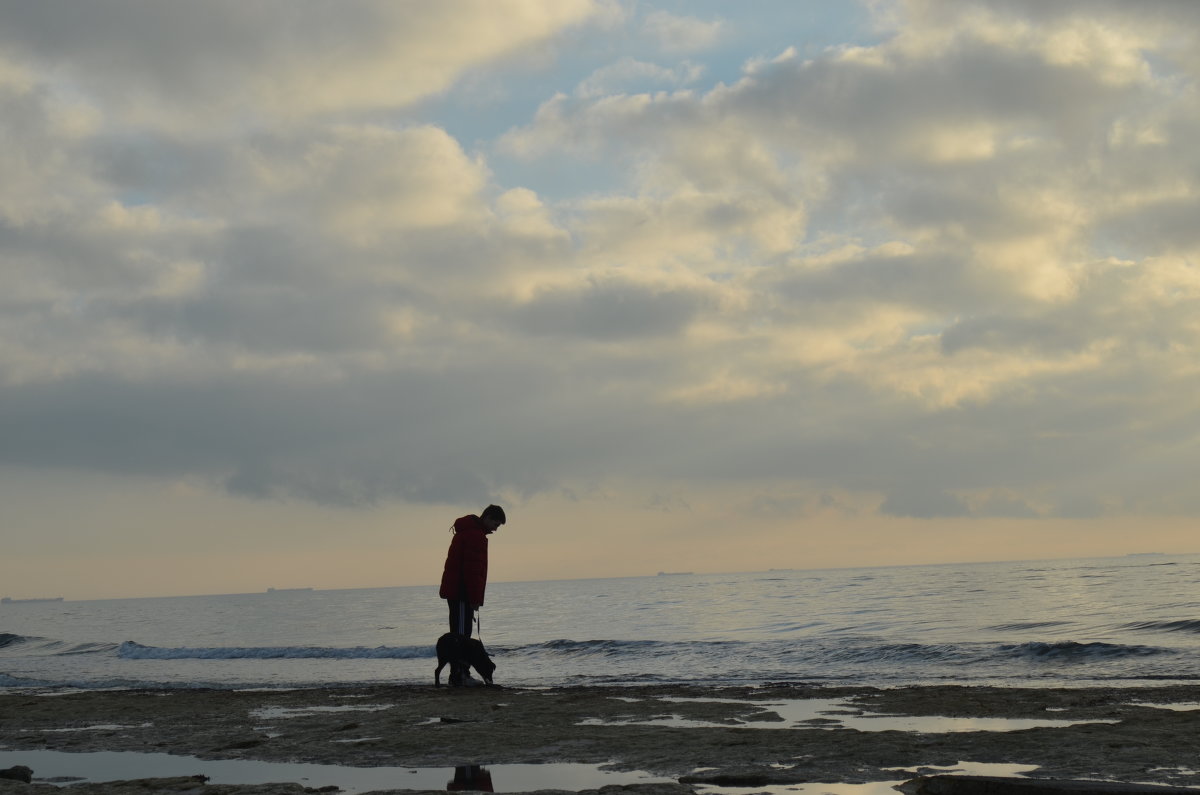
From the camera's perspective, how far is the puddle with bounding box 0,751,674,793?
5.57 m

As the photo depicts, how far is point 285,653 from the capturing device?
2556 centimetres

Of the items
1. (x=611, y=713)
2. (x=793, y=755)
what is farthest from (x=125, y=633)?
(x=793, y=755)

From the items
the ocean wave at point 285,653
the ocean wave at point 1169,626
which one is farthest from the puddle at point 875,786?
the ocean wave at point 285,653

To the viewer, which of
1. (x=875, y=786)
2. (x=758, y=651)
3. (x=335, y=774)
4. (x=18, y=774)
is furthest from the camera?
(x=758, y=651)

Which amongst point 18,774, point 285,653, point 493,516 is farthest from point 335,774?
point 285,653

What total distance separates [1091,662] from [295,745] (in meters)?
14.2

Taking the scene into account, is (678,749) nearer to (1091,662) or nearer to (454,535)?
(454,535)

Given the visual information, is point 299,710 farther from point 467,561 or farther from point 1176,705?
point 1176,705

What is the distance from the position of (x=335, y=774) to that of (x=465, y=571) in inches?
246

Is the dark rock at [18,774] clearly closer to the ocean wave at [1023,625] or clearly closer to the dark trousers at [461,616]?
the dark trousers at [461,616]

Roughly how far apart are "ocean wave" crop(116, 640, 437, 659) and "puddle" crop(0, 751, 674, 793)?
54.4ft

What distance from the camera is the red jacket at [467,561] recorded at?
12.2 metres

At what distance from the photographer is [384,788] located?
549 centimetres

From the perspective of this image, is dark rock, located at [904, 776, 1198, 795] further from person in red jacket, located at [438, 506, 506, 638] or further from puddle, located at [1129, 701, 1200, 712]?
person in red jacket, located at [438, 506, 506, 638]
